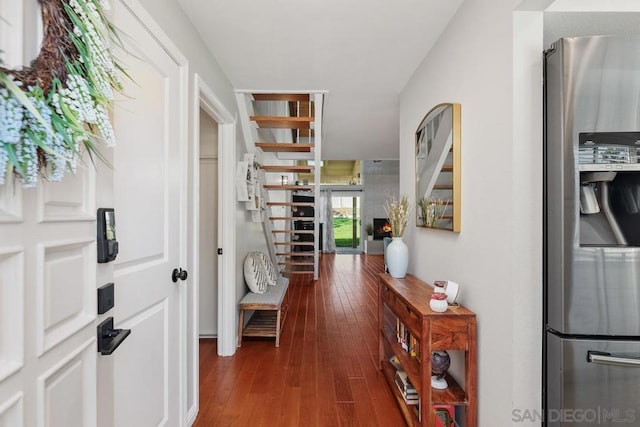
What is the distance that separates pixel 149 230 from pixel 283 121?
2.37 m

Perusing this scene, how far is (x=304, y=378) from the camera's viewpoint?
2553mm

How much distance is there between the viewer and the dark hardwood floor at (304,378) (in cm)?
207

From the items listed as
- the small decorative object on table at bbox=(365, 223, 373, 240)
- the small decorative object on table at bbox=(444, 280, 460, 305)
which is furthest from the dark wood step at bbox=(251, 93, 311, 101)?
the small decorative object on table at bbox=(365, 223, 373, 240)

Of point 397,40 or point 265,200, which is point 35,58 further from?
point 265,200

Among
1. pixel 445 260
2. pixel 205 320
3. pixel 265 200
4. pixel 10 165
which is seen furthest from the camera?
pixel 265 200

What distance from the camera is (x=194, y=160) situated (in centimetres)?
209

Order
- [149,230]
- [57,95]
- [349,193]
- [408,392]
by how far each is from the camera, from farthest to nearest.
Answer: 1. [349,193]
2. [408,392]
3. [149,230]
4. [57,95]

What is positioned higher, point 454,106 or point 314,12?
point 314,12

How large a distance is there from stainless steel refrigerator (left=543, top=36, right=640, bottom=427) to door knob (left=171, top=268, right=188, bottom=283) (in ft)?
6.20

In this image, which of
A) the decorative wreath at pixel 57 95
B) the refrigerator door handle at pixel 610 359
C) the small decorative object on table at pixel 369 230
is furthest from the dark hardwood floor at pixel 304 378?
the small decorative object on table at pixel 369 230

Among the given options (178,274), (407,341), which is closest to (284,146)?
(178,274)

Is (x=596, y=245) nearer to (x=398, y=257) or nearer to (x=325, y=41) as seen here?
(x=398, y=257)

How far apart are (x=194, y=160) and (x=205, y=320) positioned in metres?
2.15

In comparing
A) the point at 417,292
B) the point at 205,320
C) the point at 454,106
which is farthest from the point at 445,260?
the point at 205,320
